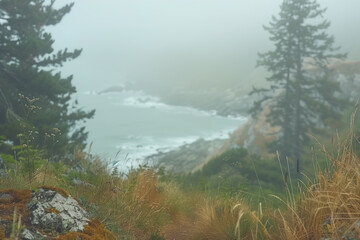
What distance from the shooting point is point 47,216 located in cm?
242

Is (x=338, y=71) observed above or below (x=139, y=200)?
above

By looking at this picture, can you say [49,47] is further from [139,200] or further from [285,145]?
[285,145]

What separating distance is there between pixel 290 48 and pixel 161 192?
70.8ft

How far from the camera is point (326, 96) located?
2320cm

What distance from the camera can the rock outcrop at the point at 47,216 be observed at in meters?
2.26

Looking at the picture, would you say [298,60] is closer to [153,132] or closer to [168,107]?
[153,132]

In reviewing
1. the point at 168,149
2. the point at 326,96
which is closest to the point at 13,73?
the point at 326,96

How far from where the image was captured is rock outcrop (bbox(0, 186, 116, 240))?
226 cm

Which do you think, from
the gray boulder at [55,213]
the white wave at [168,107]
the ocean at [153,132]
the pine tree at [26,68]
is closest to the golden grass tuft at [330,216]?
the gray boulder at [55,213]

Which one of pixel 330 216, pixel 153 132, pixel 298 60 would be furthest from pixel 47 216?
pixel 153 132

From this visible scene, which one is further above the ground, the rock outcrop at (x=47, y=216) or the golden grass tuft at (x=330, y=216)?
the rock outcrop at (x=47, y=216)

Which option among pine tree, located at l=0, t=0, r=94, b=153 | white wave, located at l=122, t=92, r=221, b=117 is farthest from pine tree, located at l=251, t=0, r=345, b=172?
white wave, located at l=122, t=92, r=221, b=117

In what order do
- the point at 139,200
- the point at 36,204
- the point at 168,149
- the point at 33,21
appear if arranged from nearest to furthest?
the point at 36,204, the point at 139,200, the point at 33,21, the point at 168,149

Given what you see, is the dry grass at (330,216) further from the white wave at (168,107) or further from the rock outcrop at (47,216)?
the white wave at (168,107)
